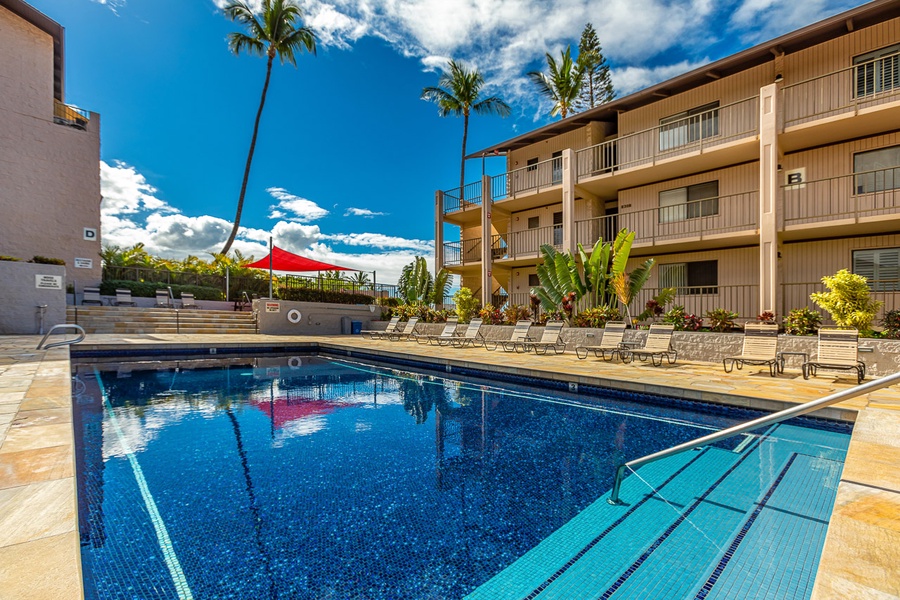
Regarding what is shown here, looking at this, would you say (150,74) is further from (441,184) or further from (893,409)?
(893,409)

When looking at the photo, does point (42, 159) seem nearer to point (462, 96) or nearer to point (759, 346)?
point (462, 96)

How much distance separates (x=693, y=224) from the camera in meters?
14.8

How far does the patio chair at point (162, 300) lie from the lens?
19.5 meters

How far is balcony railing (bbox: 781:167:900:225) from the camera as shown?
1138 cm

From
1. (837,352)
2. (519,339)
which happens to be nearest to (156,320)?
(519,339)

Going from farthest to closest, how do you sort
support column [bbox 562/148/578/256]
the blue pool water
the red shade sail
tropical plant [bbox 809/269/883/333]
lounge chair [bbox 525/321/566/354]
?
the red shade sail < support column [bbox 562/148/578/256] < lounge chair [bbox 525/321/566/354] < tropical plant [bbox 809/269/883/333] < the blue pool water

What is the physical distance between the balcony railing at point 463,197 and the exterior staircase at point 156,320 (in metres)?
11.3

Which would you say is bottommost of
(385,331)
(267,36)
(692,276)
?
(385,331)

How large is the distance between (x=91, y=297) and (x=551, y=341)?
61.3 feet

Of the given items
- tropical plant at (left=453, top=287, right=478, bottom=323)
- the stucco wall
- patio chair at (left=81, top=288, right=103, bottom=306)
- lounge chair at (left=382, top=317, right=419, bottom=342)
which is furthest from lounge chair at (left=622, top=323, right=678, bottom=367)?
patio chair at (left=81, top=288, right=103, bottom=306)

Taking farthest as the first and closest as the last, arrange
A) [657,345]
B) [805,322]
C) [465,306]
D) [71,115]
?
1. [71,115]
2. [465,306]
3. [657,345]
4. [805,322]

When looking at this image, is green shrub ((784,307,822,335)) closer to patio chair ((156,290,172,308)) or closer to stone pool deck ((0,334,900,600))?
stone pool deck ((0,334,900,600))

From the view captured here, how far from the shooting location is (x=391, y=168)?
3462cm

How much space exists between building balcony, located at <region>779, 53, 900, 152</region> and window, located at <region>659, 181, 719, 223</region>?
2.38m
